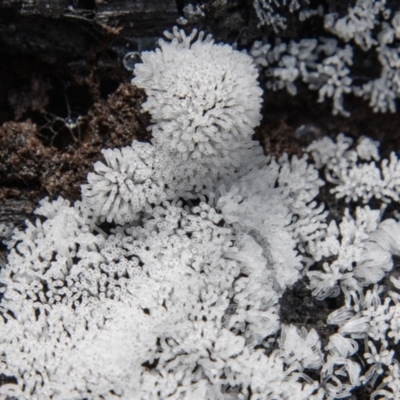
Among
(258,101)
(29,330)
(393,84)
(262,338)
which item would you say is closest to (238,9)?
(258,101)

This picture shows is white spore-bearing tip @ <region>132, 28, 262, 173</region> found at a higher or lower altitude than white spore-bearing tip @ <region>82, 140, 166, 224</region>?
higher

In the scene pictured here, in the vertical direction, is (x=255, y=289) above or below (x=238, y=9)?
below

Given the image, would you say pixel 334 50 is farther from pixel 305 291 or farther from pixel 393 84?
pixel 305 291

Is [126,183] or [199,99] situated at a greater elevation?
[199,99]

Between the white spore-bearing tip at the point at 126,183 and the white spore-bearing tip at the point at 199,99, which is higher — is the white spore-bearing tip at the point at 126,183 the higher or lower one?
the lower one
